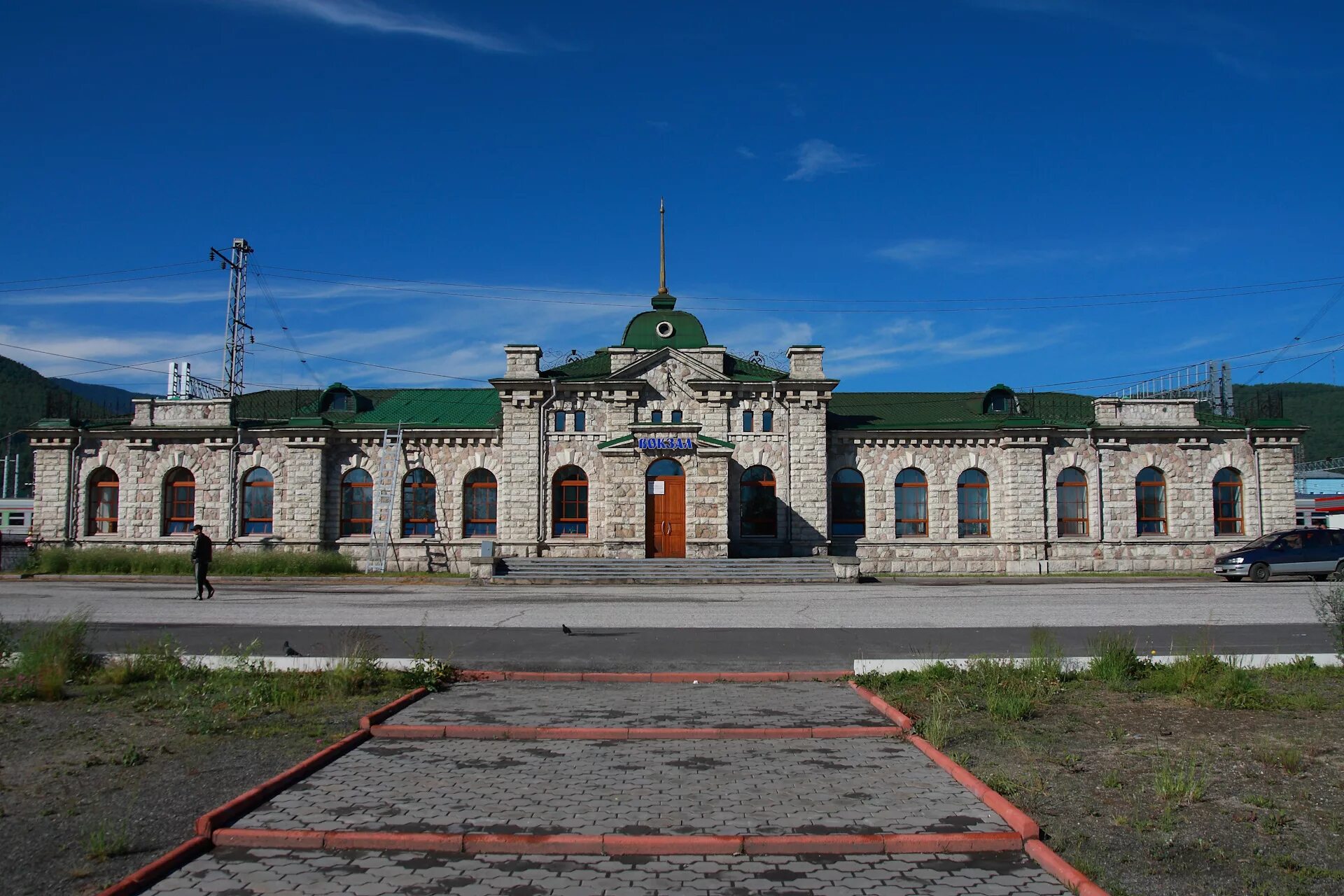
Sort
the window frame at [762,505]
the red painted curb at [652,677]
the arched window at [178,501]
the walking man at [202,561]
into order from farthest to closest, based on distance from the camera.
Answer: the arched window at [178,501], the window frame at [762,505], the walking man at [202,561], the red painted curb at [652,677]

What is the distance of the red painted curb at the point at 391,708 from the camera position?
8.61 m

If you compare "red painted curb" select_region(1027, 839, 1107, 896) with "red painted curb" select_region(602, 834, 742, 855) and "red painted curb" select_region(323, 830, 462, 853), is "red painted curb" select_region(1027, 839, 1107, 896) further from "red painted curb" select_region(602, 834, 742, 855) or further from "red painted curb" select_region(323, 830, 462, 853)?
"red painted curb" select_region(323, 830, 462, 853)

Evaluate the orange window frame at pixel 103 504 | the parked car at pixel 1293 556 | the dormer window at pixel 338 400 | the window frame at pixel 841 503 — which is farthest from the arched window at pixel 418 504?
the parked car at pixel 1293 556

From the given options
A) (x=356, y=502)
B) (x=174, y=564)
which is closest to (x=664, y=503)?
(x=356, y=502)

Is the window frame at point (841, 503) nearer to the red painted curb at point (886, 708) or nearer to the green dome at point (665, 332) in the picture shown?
the green dome at point (665, 332)

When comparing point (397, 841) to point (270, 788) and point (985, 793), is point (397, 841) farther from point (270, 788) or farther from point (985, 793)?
point (985, 793)

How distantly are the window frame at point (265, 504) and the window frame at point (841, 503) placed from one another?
859 inches

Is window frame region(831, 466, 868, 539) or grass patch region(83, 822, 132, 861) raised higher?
window frame region(831, 466, 868, 539)

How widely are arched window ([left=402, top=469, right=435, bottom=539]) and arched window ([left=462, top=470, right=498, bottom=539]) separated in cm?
129

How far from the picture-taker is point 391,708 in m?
9.27

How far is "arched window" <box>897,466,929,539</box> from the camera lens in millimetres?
35250

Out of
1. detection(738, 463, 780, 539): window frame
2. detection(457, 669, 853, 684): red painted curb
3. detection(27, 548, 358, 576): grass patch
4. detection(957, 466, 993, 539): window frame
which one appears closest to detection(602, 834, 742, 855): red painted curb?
detection(457, 669, 853, 684): red painted curb

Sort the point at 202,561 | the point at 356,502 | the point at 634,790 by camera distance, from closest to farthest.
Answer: the point at 634,790, the point at 202,561, the point at 356,502

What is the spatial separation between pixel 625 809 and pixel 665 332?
100 feet
